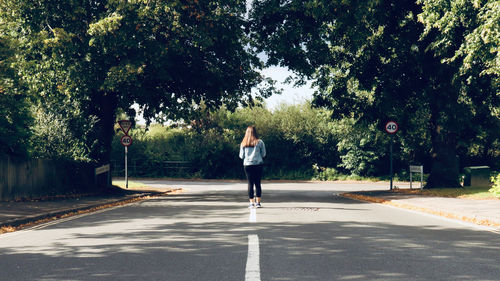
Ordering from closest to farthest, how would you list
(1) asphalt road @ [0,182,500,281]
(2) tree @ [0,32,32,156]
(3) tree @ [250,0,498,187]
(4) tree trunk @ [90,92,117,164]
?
(1) asphalt road @ [0,182,500,281] < (2) tree @ [0,32,32,156] < (3) tree @ [250,0,498,187] < (4) tree trunk @ [90,92,117,164]

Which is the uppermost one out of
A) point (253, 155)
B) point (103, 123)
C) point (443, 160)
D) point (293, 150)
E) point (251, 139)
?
point (103, 123)

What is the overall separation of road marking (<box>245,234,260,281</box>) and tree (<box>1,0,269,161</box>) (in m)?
8.64

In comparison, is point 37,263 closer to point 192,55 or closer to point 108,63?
point 108,63

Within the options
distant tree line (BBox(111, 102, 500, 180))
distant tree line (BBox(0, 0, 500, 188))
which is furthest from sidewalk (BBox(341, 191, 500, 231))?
distant tree line (BBox(111, 102, 500, 180))

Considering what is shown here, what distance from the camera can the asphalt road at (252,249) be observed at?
17.6ft

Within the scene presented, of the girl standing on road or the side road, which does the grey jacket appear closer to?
the girl standing on road

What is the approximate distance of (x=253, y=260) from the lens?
19.4 ft

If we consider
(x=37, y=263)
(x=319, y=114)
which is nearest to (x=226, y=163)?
(x=319, y=114)

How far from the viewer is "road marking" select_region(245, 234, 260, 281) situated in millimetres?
5137

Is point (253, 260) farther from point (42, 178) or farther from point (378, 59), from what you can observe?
point (378, 59)

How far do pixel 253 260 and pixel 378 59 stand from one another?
1555 centimetres

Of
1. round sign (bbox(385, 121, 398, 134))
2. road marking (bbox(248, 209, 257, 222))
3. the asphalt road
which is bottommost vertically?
the asphalt road

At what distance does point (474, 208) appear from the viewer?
1151cm

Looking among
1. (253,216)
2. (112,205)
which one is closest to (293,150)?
(112,205)
